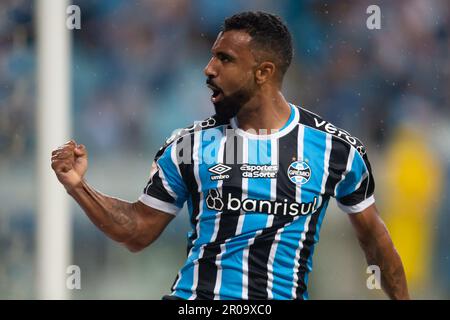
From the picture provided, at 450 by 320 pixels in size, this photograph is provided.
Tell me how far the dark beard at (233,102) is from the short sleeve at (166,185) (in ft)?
0.71

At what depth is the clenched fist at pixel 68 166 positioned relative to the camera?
3.42 meters

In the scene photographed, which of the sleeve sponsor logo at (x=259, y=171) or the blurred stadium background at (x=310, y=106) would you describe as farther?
the blurred stadium background at (x=310, y=106)

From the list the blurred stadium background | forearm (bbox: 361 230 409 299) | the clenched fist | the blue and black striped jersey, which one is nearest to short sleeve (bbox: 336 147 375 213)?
the blue and black striped jersey

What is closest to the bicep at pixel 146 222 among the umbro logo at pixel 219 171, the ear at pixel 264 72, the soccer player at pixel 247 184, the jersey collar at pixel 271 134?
the soccer player at pixel 247 184

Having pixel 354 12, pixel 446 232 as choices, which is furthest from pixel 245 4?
pixel 446 232

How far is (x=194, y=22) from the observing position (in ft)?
18.0

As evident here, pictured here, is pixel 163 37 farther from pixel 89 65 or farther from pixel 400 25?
pixel 400 25

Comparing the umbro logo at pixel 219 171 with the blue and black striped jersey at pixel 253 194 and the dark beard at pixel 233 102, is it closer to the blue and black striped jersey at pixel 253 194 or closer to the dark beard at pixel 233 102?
the blue and black striped jersey at pixel 253 194

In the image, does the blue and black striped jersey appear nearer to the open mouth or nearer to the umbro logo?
the umbro logo

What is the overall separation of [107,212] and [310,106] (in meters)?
2.16

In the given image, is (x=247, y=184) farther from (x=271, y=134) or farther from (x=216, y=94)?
(x=216, y=94)

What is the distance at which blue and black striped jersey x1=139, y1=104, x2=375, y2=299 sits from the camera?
3.51 m

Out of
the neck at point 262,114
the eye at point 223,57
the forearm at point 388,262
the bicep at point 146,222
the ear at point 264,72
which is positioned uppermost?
the eye at point 223,57

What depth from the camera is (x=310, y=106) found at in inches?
215
